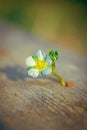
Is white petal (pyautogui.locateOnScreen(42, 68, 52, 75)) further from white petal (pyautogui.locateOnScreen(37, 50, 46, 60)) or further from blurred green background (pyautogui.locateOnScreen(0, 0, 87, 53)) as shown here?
blurred green background (pyautogui.locateOnScreen(0, 0, 87, 53))

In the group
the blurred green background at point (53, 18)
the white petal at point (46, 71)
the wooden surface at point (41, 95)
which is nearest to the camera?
the wooden surface at point (41, 95)

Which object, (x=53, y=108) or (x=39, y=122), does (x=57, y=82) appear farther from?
(x=39, y=122)

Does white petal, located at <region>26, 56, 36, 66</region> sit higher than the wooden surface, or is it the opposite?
white petal, located at <region>26, 56, 36, 66</region>

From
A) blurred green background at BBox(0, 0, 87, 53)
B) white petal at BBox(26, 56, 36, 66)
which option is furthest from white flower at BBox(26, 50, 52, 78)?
blurred green background at BBox(0, 0, 87, 53)

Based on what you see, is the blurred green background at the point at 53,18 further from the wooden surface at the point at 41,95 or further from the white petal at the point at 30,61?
the white petal at the point at 30,61

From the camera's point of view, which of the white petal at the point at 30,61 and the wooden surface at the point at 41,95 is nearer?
the wooden surface at the point at 41,95

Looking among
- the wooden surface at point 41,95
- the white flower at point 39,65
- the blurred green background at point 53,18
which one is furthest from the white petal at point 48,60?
the blurred green background at point 53,18
